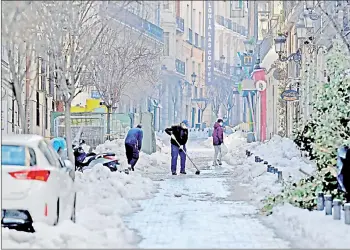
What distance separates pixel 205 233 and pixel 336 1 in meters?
6.50

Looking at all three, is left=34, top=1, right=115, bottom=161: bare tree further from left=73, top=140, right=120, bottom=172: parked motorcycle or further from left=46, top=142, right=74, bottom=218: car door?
left=46, top=142, right=74, bottom=218: car door

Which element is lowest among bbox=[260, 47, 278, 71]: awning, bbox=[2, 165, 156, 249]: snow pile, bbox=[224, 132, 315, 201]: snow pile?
bbox=[2, 165, 156, 249]: snow pile

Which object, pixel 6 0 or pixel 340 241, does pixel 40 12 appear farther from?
pixel 340 241

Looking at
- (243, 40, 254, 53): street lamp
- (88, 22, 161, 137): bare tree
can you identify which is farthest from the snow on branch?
(243, 40, 254, 53): street lamp

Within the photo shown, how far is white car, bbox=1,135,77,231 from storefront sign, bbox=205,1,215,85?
50387mm

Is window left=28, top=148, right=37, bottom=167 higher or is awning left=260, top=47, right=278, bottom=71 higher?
awning left=260, top=47, right=278, bottom=71

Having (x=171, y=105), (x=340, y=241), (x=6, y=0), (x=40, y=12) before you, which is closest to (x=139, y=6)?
(x=40, y=12)

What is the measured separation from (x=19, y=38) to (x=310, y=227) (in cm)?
518

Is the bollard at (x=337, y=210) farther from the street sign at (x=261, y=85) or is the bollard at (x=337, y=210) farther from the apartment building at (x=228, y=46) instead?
the apartment building at (x=228, y=46)

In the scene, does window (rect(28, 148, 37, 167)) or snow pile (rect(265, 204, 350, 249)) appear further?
window (rect(28, 148, 37, 167))

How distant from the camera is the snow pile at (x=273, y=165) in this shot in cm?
1916

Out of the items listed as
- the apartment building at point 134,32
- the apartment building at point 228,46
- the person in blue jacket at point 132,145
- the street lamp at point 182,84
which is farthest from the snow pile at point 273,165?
the street lamp at point 182,84

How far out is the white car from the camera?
37.0ft

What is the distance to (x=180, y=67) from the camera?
225 ft
